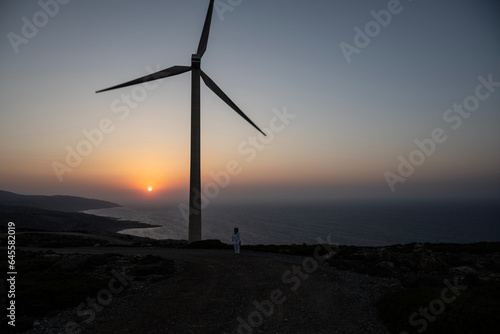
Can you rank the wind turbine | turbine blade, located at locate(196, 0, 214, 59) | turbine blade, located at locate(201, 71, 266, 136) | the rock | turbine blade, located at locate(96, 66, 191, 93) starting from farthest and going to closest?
turbine blade, located at locate(196, 0, 214, 59) → turbine blade, located at locate(201, 71, 266, 136) → turbine blade, located at locate(96, 66, 191, 93) → the wind turbine → the rock

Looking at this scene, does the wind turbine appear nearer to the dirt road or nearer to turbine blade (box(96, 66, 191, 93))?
turbine blade (box(96, 66, 191, 93))

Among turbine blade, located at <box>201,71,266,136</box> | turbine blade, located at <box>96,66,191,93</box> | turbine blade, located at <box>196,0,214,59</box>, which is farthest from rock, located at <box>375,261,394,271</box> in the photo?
turbine blade, located at <box>196,0,214,59</box>

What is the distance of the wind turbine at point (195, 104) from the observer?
35.4m

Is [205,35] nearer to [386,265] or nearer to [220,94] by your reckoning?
[220,94]

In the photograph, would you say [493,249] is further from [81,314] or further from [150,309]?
[81,314]

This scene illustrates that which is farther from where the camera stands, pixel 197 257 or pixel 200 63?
pixel 200 63

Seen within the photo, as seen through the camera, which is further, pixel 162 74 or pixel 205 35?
pixel 205 35

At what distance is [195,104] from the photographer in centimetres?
3709

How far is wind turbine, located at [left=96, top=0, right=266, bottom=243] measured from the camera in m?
35.4

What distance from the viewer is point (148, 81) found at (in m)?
39.0

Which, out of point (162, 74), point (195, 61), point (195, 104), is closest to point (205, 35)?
point (195, 61)

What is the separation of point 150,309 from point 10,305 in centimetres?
664

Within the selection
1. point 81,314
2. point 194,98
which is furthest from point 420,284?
point 194,98

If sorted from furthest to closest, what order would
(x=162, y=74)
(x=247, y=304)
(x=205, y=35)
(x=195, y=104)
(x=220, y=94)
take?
(x=205, y=35)
(x=220, y=94)
(x=162, y=74)
(x=195, y=104)
(x=247, y=304)
